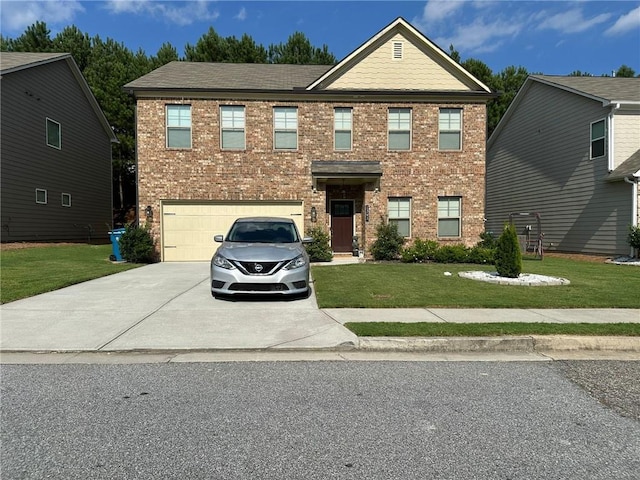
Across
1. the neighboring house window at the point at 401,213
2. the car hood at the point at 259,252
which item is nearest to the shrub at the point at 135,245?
the car hood at the point at 259,252

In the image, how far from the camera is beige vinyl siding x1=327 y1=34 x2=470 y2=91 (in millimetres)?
15672

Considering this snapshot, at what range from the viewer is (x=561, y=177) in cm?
1856

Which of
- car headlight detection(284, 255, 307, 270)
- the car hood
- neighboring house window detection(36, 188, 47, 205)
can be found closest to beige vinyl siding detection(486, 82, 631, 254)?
car headlight detection(284, 255, 307, 270)

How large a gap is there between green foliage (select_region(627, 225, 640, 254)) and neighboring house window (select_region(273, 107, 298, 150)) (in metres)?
12.3

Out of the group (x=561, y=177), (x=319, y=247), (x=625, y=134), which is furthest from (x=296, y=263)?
(x=561, y=177)

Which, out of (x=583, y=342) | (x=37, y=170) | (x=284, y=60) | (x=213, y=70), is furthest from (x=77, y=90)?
(x=583, y=342)

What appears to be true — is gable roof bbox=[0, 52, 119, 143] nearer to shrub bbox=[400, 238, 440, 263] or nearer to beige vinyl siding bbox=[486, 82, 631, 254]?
shrub bbox=[400, 238, 440, 263]

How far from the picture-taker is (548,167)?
64.1 ft

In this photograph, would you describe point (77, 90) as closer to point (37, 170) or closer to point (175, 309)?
point (37, 170)

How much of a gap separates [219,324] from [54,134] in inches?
755

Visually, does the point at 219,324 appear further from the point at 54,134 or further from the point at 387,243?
the point at 54,134

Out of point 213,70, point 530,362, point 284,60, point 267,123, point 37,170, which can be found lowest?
point 530,362

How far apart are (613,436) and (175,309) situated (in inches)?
244

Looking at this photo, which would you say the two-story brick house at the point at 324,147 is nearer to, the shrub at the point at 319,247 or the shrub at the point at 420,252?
the shrub at the point at 319,247
